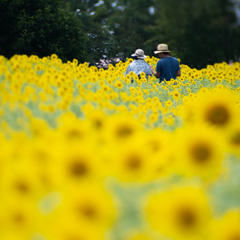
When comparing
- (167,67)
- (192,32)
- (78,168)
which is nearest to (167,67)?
(167,67)

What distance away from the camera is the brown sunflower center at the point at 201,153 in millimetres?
1524

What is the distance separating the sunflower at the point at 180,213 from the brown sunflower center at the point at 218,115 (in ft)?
3.01

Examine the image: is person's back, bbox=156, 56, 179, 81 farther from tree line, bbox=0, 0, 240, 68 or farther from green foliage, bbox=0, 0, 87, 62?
green foliage, bbox=0, 0, 87, 62

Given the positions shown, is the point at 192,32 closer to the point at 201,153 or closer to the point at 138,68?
the point at 138,68

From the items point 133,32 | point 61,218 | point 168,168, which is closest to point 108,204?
point 61,218

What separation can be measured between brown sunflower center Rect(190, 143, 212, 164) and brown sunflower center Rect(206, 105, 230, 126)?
1.53 ft

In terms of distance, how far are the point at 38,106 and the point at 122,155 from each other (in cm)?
221

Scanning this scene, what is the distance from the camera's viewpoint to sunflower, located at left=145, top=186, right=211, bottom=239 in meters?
1.08

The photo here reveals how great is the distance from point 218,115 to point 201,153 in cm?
53

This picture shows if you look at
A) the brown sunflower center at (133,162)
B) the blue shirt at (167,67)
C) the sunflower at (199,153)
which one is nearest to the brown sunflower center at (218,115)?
the sunflower at (199,153)

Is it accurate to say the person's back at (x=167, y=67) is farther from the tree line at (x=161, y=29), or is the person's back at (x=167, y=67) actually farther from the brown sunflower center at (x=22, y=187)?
the brown sunflower center at (x=22, y=187)

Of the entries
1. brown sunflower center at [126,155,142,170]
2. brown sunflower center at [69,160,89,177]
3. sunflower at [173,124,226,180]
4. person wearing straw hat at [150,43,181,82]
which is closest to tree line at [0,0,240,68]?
person wearing straw hat at [150,43,181,82]

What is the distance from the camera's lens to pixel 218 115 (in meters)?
1.98

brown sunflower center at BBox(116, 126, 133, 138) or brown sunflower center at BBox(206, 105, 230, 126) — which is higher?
brown sunflower center at BBox(206, 105, 230, 126)
